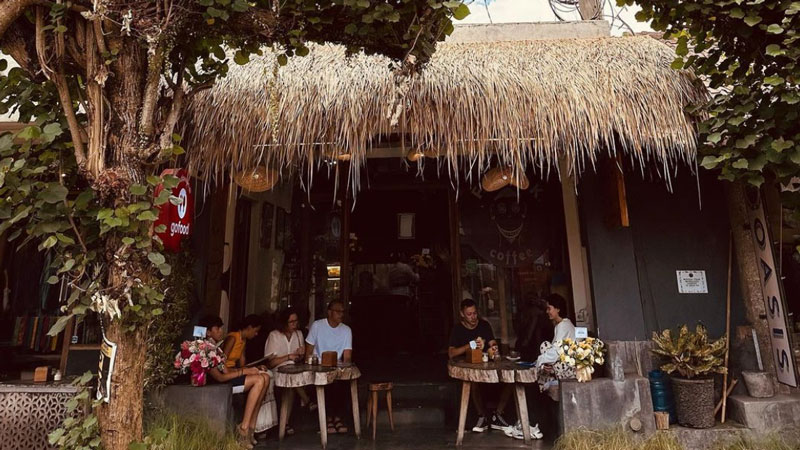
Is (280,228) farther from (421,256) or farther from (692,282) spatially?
(692,282)

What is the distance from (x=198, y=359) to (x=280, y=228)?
285 centimetres

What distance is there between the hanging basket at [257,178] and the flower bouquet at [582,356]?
333cm

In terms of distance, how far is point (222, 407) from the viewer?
3861 millimetres

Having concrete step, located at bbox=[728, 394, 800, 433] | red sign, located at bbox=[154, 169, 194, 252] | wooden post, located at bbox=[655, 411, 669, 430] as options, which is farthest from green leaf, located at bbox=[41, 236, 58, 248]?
concrete step, located at bbox=[728, 394, 800, 433]

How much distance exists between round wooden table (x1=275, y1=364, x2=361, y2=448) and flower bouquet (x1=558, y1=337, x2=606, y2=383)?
213cm

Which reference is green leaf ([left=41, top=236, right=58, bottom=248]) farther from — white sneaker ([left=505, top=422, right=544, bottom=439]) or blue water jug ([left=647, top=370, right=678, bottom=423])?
blue water jug ([left=647, top=370, right=678, bottom=423])

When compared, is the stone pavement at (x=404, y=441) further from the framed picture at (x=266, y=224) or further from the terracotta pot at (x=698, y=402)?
the framed picture at (x=266, y=224)

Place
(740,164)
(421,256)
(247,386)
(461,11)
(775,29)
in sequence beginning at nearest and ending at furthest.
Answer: (461,11) < (775,29) < (740,164) < (247,386) < (421,256)

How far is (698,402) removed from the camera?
151 inches

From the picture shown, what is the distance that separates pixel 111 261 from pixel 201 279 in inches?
94.2

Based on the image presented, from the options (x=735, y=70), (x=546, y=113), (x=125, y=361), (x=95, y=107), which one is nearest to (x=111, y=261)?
(x=125, y=361)

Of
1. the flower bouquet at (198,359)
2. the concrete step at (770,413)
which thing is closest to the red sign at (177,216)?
the flower bouquet at (198,359)

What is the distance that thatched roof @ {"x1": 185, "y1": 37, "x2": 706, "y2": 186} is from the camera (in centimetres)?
387

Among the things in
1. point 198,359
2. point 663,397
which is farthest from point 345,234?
point 663,397
